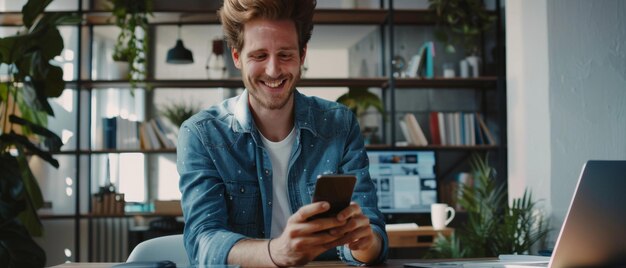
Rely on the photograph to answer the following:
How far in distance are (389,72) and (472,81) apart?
1.97ft

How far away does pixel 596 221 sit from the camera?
129 cm

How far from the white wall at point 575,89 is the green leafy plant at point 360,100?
1907 millimetres

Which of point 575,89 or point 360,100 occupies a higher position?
point 360,100

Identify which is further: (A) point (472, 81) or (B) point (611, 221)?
(A) point (472, 81)

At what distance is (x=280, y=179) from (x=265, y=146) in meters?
0.09

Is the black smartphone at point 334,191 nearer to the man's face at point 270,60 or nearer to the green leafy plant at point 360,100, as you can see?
the man's face at point 270,60

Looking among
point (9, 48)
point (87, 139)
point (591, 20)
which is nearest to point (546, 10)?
point (591, 20)

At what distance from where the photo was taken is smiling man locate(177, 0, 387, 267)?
67.8 inches

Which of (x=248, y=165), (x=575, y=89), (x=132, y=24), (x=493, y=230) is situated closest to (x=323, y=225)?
(x=248, y=165)

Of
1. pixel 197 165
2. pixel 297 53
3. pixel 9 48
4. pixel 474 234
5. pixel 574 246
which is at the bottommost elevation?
pixel 474 234

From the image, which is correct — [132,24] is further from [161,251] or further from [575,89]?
[161,251]

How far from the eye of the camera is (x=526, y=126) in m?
3.73

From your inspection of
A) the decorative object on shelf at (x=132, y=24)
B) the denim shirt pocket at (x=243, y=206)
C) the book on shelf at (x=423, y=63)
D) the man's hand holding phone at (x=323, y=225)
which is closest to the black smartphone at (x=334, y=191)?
the man's hand holding phone at (x=323, y=225)

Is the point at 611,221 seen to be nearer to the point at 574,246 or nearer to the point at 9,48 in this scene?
the point at 574,246
